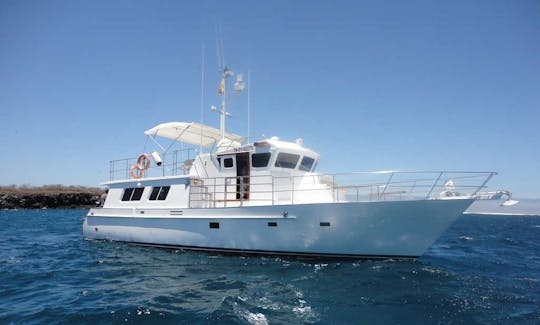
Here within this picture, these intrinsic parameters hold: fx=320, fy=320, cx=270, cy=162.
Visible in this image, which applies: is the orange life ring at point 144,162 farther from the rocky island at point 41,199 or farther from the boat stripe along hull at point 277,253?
the rocky island at point 41,199

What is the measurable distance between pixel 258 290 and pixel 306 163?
5830 mm

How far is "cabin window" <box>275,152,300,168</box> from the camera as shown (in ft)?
36.3

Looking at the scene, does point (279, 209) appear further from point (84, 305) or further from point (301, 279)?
point (84, 305)

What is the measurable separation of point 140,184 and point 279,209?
22.2 feet

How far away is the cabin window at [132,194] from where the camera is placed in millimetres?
13312

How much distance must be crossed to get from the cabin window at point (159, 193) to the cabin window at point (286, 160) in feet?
14.5

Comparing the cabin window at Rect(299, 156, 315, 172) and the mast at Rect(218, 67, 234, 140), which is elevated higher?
the mast at Rect(218, 67, 234, 140)

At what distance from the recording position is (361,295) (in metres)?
6.75

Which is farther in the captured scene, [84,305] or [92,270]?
[92,270]

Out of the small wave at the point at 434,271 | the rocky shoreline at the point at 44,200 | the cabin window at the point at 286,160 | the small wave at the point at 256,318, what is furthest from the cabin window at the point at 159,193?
the rocky shoreline at the point at 44,200

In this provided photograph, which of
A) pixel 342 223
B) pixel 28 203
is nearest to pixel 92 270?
pixel 342 223

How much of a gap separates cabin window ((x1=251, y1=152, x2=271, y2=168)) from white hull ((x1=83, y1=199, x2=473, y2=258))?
1.77 metres

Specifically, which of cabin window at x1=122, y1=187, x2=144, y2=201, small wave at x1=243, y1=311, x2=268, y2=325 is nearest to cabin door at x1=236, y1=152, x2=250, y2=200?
cabin window at x1=122, y1=187, x2=144, y2=201

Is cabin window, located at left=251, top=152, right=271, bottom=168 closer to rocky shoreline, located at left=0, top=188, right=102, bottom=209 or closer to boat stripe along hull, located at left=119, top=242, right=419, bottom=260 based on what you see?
boat stripe along hull, located at left=119, top=242, right=419, bottom=260
